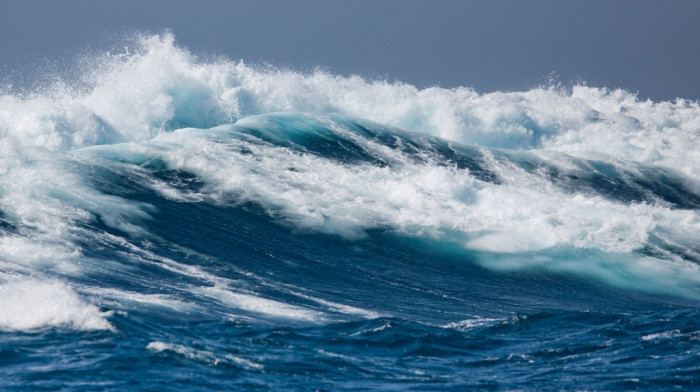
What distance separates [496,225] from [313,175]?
5.85 m

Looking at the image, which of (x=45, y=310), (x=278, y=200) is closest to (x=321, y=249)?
(x=278, y=200)

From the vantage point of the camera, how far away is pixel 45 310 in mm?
12828

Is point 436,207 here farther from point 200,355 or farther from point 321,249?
point 200,355

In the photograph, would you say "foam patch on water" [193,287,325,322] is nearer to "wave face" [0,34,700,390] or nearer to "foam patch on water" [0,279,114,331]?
"wave face" [0,34,700,390]

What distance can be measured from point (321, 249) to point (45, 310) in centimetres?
937

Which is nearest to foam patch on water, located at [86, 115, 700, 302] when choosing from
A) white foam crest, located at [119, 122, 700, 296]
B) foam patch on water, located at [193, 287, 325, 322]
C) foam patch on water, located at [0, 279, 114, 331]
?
white foam crest, located at [119, 122, 700, 296]

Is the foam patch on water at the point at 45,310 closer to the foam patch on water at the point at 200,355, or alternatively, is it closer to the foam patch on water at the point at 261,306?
the foam patch on water at the point at 200,355

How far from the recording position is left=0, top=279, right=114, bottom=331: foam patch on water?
40.7 ft

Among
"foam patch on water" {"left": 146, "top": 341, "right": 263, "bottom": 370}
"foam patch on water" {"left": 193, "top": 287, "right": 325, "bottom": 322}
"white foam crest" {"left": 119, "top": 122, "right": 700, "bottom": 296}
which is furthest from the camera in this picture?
"white foam crest" {"left": 119, "top": 122, "right": 700, "bottom": 296}

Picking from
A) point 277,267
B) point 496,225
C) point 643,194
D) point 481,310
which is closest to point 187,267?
point 277,267

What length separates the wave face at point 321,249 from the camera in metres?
11.9

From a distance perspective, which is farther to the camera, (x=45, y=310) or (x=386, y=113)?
(x=386, y=113)

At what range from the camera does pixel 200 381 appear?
1052cm

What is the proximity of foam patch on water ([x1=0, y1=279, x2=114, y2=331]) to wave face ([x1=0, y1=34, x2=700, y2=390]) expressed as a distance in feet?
0.16
